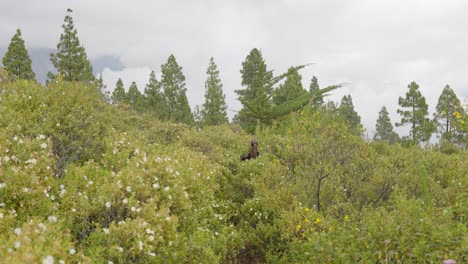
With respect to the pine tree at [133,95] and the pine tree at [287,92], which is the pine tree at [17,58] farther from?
A: the pine tree at [287,92]

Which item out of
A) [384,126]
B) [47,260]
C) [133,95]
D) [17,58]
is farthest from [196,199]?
[384,126]

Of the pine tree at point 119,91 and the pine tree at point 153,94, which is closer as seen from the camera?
the pine tree at point 153,94

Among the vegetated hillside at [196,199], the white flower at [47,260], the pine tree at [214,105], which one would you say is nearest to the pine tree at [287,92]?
the pine tree at [214,105]

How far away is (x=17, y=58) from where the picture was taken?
30.6 meters

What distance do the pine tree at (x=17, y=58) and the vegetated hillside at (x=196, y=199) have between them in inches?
979

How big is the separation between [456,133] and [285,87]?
15.1 metres

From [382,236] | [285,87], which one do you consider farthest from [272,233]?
[285,87]

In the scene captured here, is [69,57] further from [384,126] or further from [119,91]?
[384,126]

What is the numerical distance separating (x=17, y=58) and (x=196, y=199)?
1179 inches

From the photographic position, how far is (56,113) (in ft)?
24.7

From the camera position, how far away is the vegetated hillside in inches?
175

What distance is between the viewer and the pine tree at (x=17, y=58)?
99.5 ft

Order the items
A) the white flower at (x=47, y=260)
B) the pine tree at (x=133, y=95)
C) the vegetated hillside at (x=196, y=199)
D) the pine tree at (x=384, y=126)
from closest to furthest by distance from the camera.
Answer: the white flower at (x=47, y=260), the vegetated hillside at (x=196, y=199), the pine tree at (x=133, y=95), the pine tree at (x=384, y=126)

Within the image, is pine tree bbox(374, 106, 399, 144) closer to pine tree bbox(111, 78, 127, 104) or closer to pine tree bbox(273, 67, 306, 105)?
pine tree bbox(273, 67, 306, 105)
